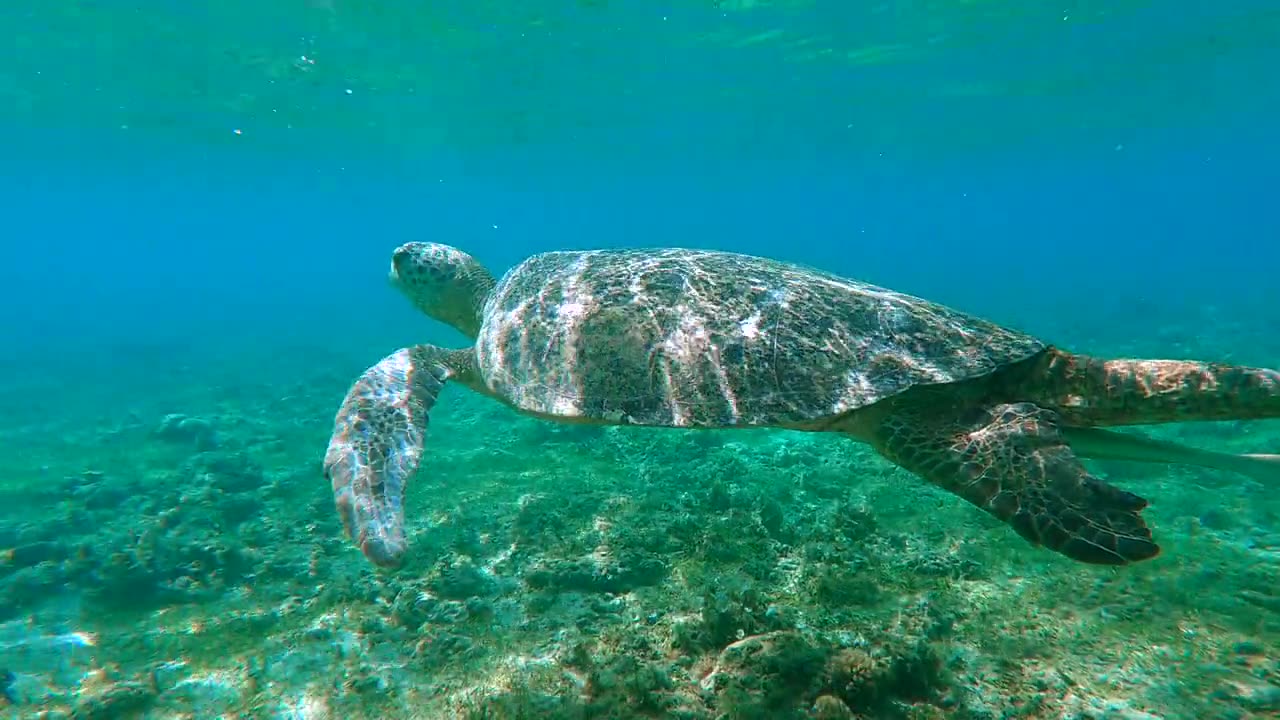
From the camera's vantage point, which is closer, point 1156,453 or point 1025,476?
point 1025,476

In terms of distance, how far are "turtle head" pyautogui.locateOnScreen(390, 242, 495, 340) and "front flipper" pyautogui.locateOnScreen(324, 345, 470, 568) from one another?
1.62 m

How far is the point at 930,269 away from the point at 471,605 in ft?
213

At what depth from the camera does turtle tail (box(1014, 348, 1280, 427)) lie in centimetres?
362

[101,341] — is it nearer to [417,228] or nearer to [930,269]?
[930,269]

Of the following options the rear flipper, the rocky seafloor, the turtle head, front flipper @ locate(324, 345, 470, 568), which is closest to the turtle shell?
the rear flipper

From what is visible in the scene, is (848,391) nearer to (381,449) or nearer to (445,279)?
(381,449)

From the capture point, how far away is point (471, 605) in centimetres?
537

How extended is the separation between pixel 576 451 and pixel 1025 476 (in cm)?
780

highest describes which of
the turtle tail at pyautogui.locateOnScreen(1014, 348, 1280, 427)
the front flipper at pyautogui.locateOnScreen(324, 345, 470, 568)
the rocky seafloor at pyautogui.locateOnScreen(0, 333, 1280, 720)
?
the front flipper at pyautogui.locateOnScreen(324, 345, 470, 568)

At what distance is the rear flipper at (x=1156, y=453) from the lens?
401 cm

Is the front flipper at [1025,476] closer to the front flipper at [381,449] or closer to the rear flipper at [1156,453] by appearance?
the rear flipper at [1156,453]

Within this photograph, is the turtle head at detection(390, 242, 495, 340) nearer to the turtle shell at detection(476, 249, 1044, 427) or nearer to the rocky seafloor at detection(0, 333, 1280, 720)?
the turtle shell at detection(476, 249, 1044, 427)

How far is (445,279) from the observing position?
762cm

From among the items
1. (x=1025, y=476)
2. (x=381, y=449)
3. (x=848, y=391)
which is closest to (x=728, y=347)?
(x=848, y=391)
